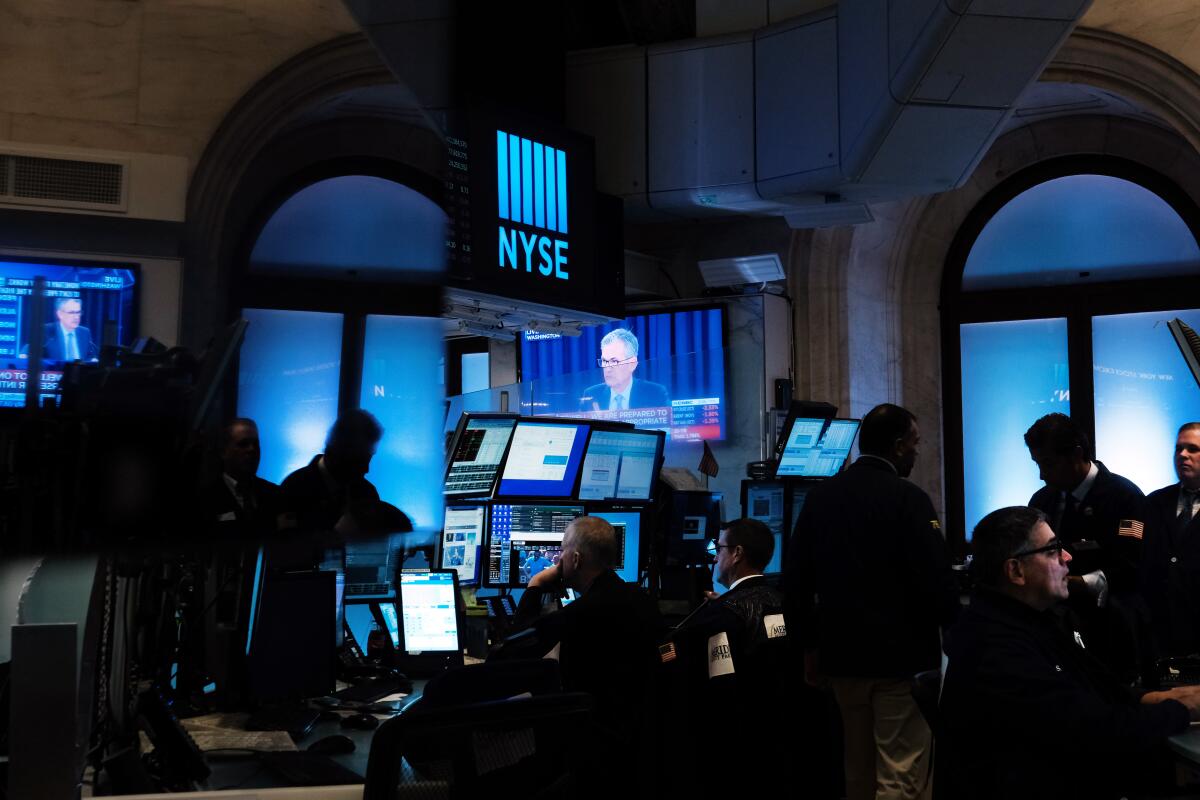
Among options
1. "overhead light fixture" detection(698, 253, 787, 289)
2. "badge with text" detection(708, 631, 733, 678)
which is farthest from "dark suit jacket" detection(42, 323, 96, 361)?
"overhead light fixture" detection(698, 253, 787, 289)

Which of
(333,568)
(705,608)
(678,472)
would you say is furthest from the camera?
(678,472)

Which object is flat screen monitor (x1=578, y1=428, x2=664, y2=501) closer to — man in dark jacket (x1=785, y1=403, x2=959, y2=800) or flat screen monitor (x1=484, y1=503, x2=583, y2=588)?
flat screen monitor (x1=484, y1=503, x2=583, y2=588)

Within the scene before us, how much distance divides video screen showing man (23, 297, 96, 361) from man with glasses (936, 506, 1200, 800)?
1941 mm

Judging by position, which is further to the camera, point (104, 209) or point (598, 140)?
point (598, 140)

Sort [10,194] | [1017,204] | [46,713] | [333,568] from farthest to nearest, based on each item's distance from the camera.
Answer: [1017,204] → [333,568] → [46,713] → [10,194]

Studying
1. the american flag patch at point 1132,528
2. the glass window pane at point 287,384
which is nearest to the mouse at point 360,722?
the glass window pane at point 287,384

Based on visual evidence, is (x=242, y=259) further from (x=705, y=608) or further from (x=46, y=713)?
(x=705, y=608)

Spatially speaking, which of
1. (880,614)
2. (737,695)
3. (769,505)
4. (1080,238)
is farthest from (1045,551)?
(1080,238)

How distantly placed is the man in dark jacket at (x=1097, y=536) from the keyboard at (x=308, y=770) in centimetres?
225

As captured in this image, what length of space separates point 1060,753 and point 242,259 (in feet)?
6.37

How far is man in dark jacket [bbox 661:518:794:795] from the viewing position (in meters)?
3.85

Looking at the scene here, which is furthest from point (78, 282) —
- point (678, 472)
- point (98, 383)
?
point (678, 472)

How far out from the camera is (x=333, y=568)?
3328 millimetres

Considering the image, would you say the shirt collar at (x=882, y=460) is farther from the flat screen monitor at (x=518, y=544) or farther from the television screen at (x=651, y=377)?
the television screen at (x=651, y=377)
